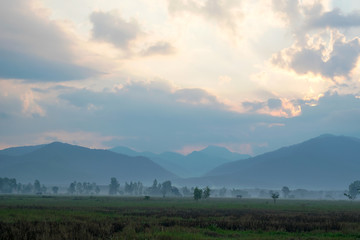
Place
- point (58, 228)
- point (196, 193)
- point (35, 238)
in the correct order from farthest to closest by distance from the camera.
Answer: point (196, 193) < point (58, 228) < point (35, 238)

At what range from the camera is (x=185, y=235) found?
34469mm

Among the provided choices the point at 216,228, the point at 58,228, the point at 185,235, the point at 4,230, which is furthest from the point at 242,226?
the point at 4,230

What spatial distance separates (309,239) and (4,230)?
31.0 m

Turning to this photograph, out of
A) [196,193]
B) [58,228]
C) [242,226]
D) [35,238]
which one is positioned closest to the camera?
[35,238]

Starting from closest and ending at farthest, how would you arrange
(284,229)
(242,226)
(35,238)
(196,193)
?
(35,238) < (284,229) < (242,226) < (196,193)

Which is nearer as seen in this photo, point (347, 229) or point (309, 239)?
point (309, 239)

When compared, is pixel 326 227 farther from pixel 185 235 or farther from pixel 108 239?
pixel 108 239

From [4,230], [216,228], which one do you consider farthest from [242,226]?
[4,230]

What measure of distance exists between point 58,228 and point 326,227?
34215mm

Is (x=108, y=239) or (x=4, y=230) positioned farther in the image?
(x=4, y=230)

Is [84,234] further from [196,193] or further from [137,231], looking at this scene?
[196,193]

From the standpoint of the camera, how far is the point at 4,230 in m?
35.2

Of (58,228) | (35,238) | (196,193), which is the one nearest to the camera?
(35,238)

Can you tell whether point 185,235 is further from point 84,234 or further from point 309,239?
point 309,239
